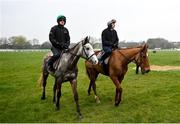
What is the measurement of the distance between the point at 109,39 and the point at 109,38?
41 millimetres

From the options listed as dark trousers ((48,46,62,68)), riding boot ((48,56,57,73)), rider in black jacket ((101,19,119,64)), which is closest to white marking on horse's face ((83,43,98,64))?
dark trousers ((48,46,62,68))

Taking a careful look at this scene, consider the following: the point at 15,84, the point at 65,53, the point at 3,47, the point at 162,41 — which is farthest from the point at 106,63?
the point at 162,41

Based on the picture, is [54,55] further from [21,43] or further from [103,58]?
[21,43]

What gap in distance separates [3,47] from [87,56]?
105 meters

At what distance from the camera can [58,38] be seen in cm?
1154

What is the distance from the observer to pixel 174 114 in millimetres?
10523

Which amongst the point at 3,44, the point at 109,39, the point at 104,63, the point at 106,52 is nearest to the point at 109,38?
the point at 109,39

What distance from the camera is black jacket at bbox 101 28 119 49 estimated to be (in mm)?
12453

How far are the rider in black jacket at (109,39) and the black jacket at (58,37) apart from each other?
164 centimetres

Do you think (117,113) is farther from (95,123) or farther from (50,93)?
(50,93)

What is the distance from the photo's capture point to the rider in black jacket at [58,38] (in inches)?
451

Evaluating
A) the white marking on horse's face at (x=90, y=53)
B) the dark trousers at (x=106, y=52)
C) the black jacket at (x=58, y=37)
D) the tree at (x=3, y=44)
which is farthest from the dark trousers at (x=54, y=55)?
the tree at (x=3, y=44)

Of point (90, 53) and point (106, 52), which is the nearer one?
point (90, 53)

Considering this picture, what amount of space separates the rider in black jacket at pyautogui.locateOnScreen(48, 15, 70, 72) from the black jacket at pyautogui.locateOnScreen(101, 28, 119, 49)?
1572 mm
